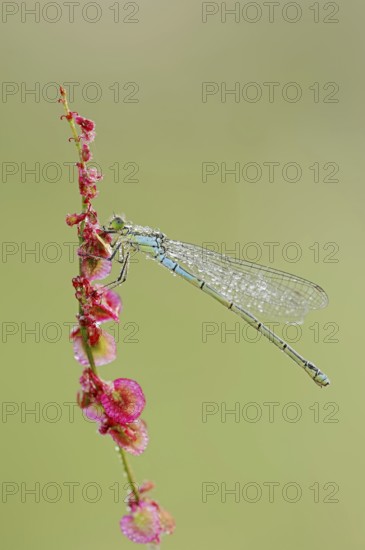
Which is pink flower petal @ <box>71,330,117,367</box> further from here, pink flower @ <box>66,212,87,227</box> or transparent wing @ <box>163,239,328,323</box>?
transparent wing @ <box>163,239,328,323</box>

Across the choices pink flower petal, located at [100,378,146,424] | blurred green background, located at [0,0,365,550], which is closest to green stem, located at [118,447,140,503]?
pink flower petal, located at [100,378,146,424]

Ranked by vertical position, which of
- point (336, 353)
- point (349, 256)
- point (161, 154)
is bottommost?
point (336, 353)

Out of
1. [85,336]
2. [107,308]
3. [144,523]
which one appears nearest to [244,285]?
[107,308]

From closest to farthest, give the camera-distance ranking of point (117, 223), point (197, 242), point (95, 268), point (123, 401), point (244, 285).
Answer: point (123, 401) → point (95, 268) → point (117, 223) → point (244, 285) → point (197, 242)

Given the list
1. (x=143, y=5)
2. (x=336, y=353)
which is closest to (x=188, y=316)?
(x=336, y=353)

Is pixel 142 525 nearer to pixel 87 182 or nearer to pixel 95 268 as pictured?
pixel 95 268

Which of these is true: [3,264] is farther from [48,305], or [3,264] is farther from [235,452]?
[235,452]
